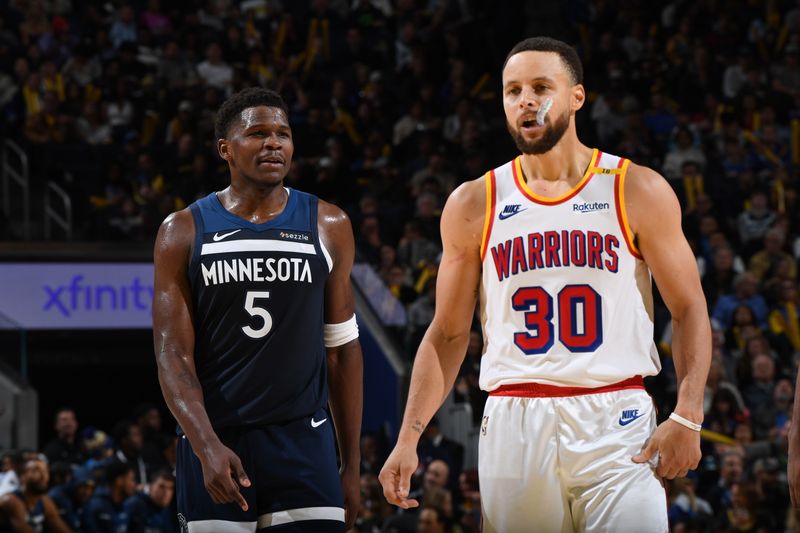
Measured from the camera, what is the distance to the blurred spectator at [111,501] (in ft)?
34.9

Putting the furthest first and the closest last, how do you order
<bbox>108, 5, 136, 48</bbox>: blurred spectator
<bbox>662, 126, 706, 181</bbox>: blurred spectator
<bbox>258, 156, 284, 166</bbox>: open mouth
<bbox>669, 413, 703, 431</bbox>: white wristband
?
<bbox>108, 5, 136, 48</bbox>: blurred spectator
<bbox>662, 126, 706, 181</bbox>: blurred spectator
<bbox>258, 156, 284, 166</bbox>: open mouth
<bbox>669, 413, 703, 431</bbox>: white wristband

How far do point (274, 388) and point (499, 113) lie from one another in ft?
45.8

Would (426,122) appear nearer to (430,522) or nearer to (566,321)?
(430,522)

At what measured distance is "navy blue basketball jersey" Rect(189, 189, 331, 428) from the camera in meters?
4.92

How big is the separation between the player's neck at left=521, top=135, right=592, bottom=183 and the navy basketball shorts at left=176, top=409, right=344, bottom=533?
4.24ft

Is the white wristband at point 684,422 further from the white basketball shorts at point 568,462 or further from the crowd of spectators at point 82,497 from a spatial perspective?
the crowd of spectators at point 82,497

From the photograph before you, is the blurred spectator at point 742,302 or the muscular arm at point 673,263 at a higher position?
the blurred spectator at point 742,302

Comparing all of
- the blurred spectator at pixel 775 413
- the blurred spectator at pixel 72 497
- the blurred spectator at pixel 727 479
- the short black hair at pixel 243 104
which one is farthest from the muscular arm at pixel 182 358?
the blurred spectator at pixel 775 413

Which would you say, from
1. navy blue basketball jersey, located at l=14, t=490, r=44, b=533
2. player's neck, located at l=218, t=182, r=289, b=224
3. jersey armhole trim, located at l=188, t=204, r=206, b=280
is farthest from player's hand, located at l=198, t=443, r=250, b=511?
navy blue basketball jersey, located at l=14, t=490, r=44, b=533

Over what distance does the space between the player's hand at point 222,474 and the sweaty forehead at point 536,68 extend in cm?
166

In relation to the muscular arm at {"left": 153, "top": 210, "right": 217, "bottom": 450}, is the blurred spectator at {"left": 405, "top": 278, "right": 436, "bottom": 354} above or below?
above

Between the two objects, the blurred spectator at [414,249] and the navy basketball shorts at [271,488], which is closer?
the navy basketball shorts at [271,488]

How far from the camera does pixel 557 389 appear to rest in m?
4.78

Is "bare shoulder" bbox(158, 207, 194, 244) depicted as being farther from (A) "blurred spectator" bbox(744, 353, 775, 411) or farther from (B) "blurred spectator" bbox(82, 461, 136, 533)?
(A) "blurred spectator" bbox(744, 353, 775, 411)
